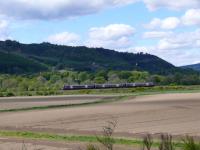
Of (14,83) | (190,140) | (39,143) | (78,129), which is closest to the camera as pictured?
(190,140)

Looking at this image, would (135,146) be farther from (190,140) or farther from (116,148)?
(190,140)

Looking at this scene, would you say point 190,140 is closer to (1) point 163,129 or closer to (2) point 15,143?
(2) point 15,143

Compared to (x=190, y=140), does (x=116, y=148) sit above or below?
below

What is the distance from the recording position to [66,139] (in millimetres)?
24766

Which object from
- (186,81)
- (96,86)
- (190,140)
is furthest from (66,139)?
(186,81)

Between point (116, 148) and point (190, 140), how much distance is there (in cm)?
1056

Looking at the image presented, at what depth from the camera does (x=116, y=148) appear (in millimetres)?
19562

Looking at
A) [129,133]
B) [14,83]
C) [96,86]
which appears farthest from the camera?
[14,83]

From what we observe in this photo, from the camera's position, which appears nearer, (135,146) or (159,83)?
(135,146)

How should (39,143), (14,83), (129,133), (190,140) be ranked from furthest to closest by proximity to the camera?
(14,83), (129,133), (39,143), (190,140)

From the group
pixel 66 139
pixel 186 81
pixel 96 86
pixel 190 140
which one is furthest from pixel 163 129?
pixel 186 81

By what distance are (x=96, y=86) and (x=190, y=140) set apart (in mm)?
161895

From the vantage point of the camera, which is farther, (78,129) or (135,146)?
(78,129)

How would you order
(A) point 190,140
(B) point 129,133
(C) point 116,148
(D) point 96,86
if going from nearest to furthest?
(A) point 190,140 < (C) point 116,148 < (B) point 129,133 < (D) point 96,86
